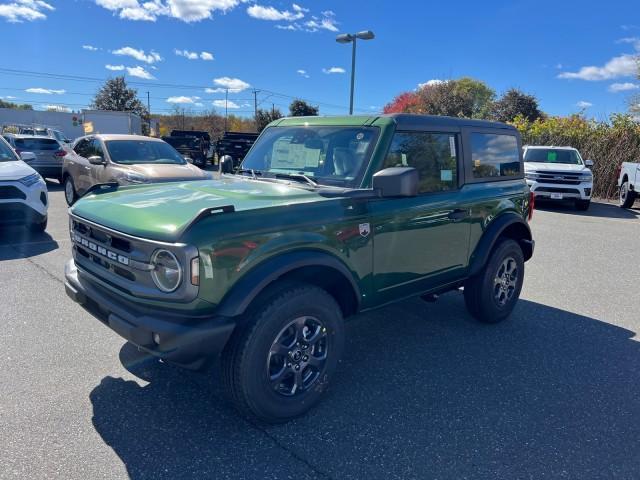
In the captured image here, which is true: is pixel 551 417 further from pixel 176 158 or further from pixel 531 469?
pixel 176 158

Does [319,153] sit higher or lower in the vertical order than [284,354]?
higher

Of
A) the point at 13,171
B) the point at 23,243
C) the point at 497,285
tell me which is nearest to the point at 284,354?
the point at 497,285

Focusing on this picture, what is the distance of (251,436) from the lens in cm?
282

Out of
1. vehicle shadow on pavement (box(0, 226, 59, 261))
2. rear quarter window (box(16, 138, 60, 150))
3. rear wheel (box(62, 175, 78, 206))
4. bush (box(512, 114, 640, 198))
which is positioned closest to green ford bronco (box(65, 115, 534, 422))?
vehicle shadow on pavement (box(0, 226, 59, 261))

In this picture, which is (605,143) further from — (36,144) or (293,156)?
(36,144)

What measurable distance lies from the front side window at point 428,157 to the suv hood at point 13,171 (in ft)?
21.0

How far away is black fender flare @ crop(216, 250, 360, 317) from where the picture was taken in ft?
8.52

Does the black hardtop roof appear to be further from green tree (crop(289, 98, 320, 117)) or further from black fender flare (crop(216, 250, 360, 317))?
green tree (crop(289, 98, 320, 117))

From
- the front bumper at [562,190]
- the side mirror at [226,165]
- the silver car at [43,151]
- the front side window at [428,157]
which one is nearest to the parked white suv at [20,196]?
the side mirror at [226,165]

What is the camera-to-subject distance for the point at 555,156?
14.6 m

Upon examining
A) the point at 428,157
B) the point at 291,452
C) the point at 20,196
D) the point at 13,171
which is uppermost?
the point at 428,157

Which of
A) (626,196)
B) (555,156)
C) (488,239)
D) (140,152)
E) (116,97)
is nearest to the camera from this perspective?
(488,239)

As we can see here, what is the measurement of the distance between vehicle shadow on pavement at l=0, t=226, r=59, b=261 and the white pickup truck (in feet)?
47.9

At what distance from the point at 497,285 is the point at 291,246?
2.65 m
